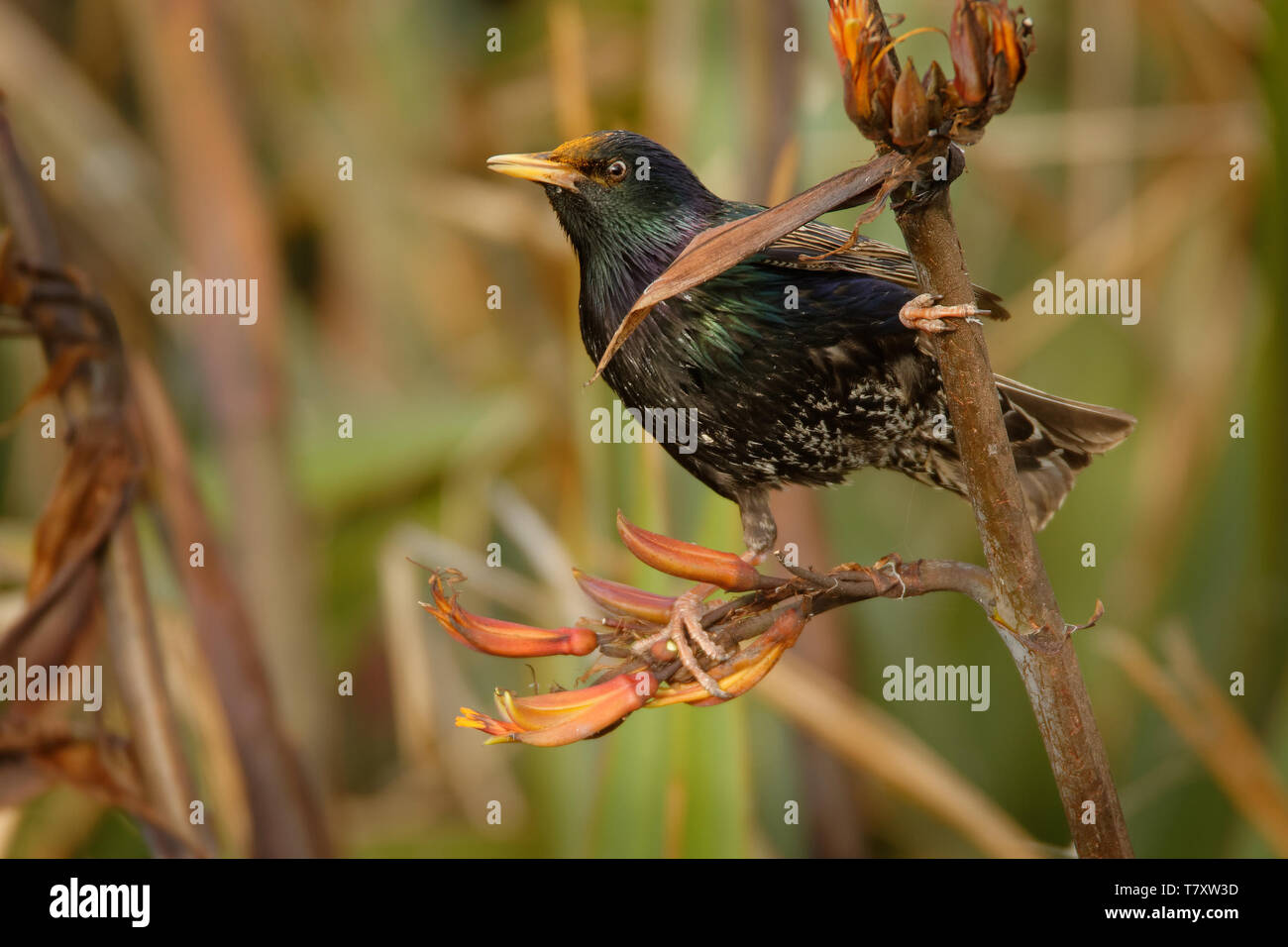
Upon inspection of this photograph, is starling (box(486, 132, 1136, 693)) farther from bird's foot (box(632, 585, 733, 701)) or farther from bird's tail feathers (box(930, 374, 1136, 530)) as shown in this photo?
bird's foot (box(632, 585, 733, 701))

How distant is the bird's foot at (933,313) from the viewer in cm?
94

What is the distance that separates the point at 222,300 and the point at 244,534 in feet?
2.13

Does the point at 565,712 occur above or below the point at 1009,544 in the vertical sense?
below

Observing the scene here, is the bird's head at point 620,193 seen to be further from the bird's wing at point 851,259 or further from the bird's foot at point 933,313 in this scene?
the bird's foot at point 933,313

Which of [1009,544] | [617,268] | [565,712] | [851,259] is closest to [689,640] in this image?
[565,712]

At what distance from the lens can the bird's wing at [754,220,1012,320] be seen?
143cm

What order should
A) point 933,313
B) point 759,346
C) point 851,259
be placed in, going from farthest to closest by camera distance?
point 851,259 < point 759,346 < point 933,313

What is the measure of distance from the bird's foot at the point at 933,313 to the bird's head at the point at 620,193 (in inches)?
19.6

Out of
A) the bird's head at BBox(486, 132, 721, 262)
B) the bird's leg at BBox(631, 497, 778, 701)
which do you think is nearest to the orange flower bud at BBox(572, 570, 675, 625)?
the bird's leg at BBox(631, 497, 778, 701)

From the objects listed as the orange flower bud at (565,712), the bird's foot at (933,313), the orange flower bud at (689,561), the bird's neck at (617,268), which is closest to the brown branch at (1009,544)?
the bird's foot at (933,313)

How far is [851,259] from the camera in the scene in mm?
1555

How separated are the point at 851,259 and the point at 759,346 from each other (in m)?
0.25

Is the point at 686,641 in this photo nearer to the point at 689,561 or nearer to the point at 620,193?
the point at 689,561
